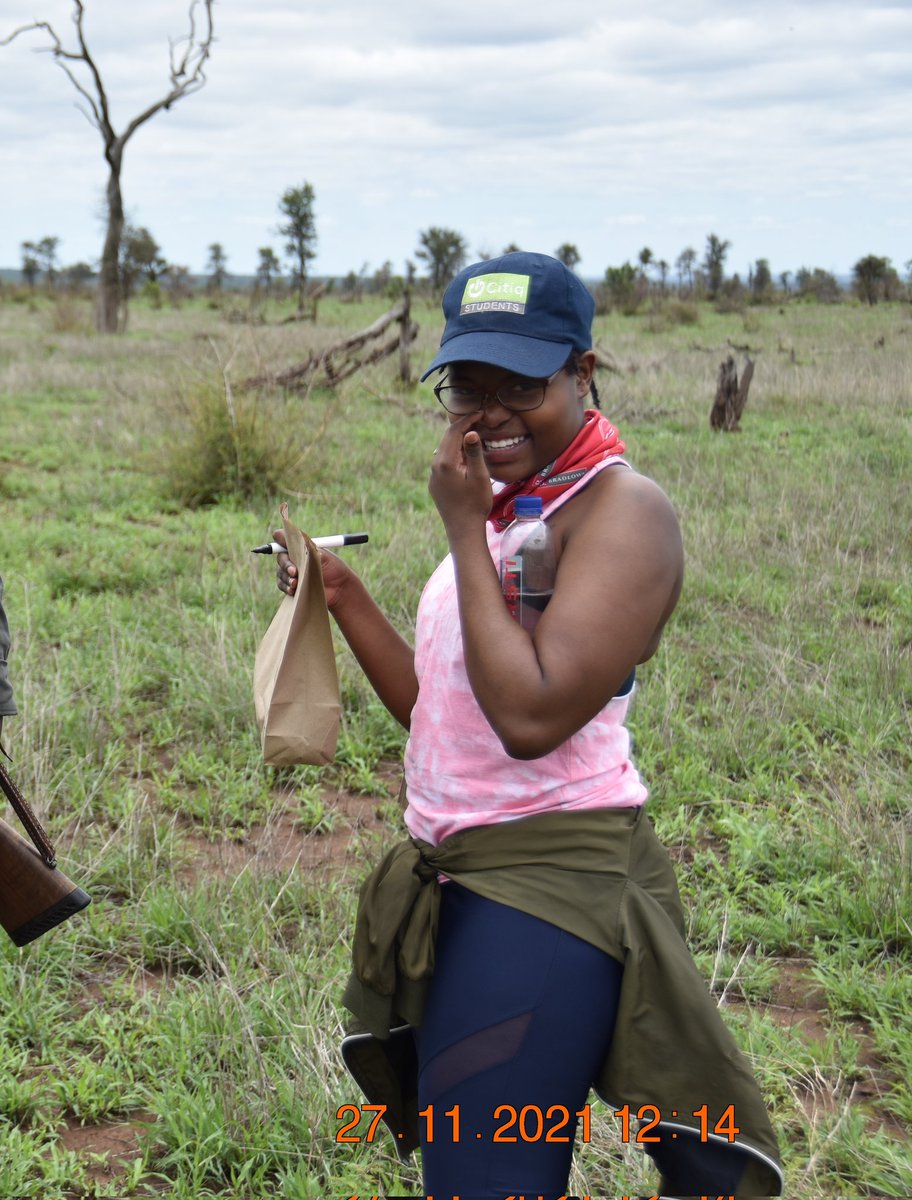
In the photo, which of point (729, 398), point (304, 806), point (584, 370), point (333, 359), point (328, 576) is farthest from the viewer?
point (333, 359)

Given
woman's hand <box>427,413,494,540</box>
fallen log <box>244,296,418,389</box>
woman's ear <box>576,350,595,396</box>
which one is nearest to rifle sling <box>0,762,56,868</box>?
woman's hand <box>427,413,494,540</box>

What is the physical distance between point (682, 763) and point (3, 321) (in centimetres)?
2645

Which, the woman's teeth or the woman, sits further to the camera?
the woman's teeth

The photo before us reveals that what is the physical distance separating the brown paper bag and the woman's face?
13.5 inches

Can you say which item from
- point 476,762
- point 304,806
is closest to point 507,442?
point 476,762

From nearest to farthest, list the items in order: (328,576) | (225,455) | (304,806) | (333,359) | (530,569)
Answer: (530,569)
(328,576)
(304,806)
(225,455)
(333,359)

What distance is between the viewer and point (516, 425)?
63.1 inches

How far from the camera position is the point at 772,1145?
1493 mm

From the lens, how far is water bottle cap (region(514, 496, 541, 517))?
1531mm

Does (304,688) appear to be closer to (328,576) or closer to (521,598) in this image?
(328,576)

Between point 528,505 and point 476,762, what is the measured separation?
354 millimetres

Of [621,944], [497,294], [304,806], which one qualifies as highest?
[497,294]

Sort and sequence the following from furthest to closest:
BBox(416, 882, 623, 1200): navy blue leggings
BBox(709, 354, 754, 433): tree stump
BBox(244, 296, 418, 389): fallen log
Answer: BBox(244, 296, 418, 389): fallen log < BBox(709, 354, 754, 433): tree stump < BBox(416, 882, 623, 1200): navy blue leggings
